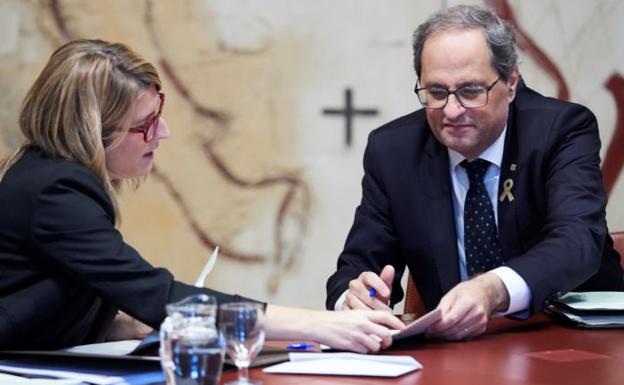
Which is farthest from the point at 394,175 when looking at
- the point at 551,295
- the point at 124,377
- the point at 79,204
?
the point at 124,377

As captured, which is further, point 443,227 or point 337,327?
point 443,227

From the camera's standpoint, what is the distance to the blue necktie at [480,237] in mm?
2613

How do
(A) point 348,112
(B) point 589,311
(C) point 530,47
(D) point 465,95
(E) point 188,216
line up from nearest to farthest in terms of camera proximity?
(B) point 589,311 < (D) point 465,95 < (E) point 188,216 < (A) point 348,112 < (C) point 530,47

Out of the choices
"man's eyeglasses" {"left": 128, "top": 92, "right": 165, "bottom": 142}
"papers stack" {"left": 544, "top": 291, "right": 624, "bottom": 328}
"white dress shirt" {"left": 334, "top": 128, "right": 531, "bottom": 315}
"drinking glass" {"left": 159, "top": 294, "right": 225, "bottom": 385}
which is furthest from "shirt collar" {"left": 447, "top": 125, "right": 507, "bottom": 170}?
"drinking glass" {"left": 159, "top": 294, "right": 225, "bottom": 385}

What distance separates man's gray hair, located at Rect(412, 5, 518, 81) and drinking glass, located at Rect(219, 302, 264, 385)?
1.25 metres

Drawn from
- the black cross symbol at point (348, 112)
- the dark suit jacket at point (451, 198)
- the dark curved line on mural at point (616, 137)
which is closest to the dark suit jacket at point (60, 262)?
the dark suit jacket at point (451, 198)

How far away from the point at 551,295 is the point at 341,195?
161 centimetres

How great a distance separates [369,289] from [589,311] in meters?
0.49

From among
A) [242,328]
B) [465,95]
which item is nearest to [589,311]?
[465,95]

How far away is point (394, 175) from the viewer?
2723 millimetres

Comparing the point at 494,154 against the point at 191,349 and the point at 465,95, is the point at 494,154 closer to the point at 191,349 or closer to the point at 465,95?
the point at 465,95

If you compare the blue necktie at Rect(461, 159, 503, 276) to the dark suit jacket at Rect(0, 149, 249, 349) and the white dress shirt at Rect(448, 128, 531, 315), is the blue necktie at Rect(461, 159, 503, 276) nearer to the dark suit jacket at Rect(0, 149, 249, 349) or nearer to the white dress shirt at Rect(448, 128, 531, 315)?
the white dress shirt at Rect(448, 128, 531, 315)

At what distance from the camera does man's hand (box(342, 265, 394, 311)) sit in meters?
2.18

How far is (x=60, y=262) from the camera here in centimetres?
194
